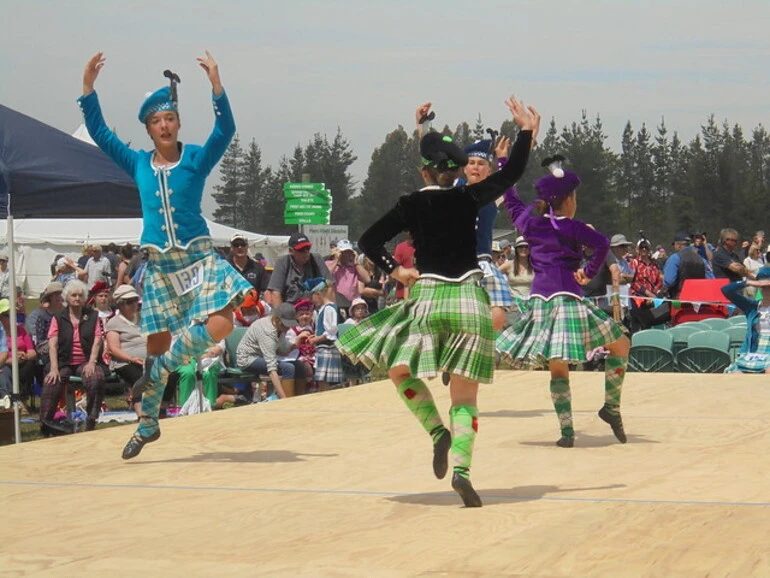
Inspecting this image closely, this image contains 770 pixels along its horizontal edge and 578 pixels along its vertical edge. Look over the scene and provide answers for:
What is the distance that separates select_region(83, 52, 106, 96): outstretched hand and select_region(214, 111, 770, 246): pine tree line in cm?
6037

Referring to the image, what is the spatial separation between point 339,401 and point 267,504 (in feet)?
15.9

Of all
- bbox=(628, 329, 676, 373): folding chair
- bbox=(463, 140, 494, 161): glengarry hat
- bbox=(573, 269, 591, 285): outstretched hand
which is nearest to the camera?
bbox=(573, 269, 591, 285): outstretched hand

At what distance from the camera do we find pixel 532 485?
6.75 meters

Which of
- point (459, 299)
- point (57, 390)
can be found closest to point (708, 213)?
point (57, 390)

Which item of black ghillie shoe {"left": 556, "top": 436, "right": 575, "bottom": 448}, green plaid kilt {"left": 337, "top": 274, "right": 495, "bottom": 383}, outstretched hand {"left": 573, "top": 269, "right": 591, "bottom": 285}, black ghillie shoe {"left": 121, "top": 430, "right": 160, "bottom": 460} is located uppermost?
outstretched hand {"left": 573, "top": 269, "right": 591, "bottom": 285}

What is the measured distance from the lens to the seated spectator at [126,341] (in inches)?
484

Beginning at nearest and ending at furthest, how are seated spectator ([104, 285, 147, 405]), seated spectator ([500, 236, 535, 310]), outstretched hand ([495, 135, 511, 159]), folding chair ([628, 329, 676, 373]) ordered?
outstretched hand ([495, 135, 511, 159]), seated spectator ([104, 285, 147, 405]), folding chair ([628, 329, 676, 373]), seated spectator ([500, 236, 535, 310])

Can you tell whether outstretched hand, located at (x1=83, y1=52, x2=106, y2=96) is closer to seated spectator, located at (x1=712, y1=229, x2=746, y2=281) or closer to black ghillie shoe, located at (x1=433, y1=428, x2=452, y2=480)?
black ghillie shoe, located at (x1=433, y1=428, x2=452, y2=480)

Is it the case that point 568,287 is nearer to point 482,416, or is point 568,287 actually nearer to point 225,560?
point 482,416

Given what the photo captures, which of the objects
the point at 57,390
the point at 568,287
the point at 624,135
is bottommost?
the point at 57,390

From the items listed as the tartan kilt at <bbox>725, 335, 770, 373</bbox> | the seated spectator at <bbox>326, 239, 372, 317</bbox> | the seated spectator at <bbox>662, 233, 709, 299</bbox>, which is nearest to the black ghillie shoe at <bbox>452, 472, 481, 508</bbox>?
the tartan kilt at <bbox>725, 335, 770, 373</bbox>

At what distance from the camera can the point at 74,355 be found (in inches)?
484

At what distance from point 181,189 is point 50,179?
96.9 inches

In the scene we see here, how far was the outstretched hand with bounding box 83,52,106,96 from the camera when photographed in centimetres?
799
